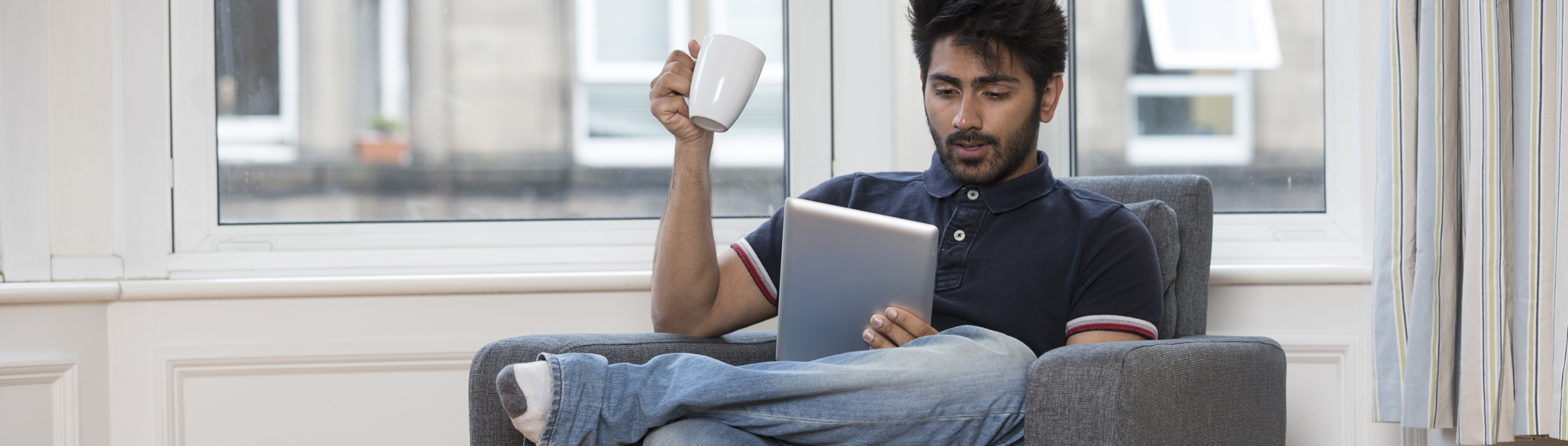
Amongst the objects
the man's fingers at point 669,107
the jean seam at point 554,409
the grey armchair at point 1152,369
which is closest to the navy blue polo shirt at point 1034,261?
the grey armchair at point 1152,369

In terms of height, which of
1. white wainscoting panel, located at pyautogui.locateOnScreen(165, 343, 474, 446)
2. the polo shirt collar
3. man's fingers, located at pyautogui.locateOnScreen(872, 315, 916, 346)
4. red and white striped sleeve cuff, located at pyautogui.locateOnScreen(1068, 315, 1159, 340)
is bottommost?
white wainscoting panel, located at pyautogui.locateOnScreen(165, 343, 474, 446)

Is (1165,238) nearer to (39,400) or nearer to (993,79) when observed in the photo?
(993,79)

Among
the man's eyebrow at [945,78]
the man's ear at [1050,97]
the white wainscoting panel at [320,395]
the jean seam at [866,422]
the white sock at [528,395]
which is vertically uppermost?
the man's eyebrow at [945,78]

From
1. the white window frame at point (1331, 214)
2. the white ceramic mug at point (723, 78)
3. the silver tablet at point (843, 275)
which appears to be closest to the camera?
the silver tablet at point (843, 275)

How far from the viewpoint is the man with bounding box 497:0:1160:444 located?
3.10ft

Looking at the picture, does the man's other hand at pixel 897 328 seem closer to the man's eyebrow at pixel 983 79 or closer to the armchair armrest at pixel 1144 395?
the armchair armrest at pixel 1144 395

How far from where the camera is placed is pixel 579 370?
95cm

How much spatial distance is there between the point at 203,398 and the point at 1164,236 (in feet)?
5.50

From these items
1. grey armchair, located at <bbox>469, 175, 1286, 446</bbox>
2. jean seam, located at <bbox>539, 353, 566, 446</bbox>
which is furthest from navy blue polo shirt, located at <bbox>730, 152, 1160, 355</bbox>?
jean seam, located at <bbox>539, 353, 566, 446</bbox>

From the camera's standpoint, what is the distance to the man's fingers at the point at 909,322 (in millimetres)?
1054

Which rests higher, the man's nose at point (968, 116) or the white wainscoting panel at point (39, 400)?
the man's nose at point (968, 116)

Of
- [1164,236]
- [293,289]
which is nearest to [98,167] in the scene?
[293,289]

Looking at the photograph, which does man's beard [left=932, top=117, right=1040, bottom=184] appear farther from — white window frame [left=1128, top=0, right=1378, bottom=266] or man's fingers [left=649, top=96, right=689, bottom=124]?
white window frame [left=1128, top=0, right=1378, bottom=266]

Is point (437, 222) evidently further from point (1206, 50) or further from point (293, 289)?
point (1206, 50)
